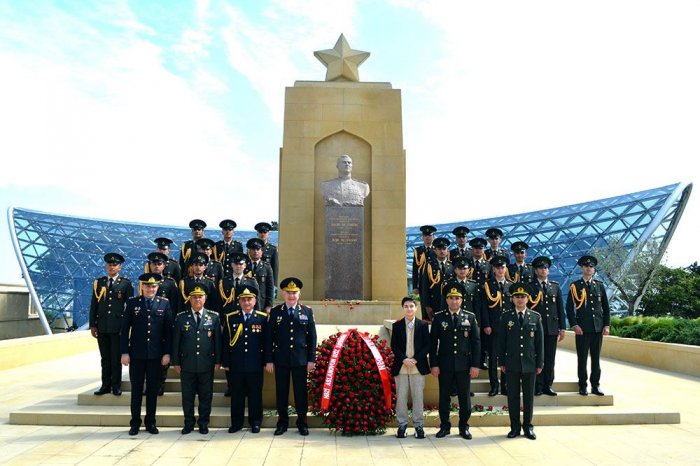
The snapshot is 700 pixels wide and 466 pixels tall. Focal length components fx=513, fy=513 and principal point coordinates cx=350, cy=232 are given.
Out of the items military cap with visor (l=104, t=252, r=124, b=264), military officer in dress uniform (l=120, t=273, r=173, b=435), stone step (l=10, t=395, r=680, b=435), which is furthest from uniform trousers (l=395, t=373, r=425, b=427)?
military cap with visor (l=104, t=252, r=124, b=264)

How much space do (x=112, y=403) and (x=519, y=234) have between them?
49924mm

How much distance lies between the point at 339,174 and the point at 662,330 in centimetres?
955

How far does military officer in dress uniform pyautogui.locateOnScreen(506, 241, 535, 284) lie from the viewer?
815 cm

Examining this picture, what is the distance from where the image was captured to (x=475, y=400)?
24.2 feet

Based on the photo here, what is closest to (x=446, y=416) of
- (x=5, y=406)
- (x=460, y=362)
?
Answer: (x=460, y=362)

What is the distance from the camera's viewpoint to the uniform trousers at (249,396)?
21.1 ft

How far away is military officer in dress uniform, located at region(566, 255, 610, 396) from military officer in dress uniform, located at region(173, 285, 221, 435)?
209 inches

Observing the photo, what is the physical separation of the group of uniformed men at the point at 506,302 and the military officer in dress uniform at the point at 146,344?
352 cm

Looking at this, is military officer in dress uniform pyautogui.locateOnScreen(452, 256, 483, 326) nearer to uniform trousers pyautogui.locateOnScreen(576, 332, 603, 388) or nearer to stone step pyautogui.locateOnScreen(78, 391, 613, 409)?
stone step pyautogui.locateOnScreen(78, 391, 613, 409)

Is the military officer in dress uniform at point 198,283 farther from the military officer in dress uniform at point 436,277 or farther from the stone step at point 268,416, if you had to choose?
the military officer in dress uniform at point 436,277

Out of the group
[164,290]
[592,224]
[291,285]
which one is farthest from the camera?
[592,224]

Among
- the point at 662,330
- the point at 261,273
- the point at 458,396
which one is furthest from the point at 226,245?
the point at 662,330

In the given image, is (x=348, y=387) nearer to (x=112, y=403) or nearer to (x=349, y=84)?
(x=112, y=403)

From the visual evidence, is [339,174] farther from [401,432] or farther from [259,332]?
[401,432]
